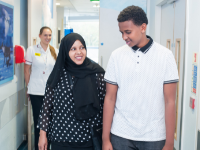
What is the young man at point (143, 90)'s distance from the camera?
1325mm

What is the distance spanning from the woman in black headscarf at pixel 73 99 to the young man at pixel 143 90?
0.29 metres

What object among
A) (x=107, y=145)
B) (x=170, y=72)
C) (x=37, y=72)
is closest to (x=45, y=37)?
(x=37, y=72)

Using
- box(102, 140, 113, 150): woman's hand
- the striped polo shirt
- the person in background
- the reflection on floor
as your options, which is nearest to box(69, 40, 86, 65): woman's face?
the striped polo shirt

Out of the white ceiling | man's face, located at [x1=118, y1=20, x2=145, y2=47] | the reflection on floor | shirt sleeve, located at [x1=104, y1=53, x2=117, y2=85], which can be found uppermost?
the white ceiling

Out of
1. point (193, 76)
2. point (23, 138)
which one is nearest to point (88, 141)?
point (193, 76)

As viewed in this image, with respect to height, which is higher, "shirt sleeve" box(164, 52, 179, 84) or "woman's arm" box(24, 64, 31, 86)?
"shirt sleeve" box(164, 52, 179, 84)

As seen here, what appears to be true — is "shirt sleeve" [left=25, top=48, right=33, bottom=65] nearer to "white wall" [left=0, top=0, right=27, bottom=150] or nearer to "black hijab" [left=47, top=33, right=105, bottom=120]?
"white wall" [left=0, top=0, right=27, bottom=150]

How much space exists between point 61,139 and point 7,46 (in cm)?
148

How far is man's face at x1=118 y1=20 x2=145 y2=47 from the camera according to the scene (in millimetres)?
1338

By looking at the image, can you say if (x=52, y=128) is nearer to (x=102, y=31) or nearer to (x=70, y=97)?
(x=70, y=97)

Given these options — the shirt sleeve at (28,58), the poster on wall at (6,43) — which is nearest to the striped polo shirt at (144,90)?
the poster on wall at (6,43)

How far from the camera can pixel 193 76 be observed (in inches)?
Answer: 84.0

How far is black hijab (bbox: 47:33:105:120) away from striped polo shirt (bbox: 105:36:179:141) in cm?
30

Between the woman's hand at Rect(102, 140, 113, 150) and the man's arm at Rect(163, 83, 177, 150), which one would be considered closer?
the man's arm at Rect(163, 83, 177, 150)
